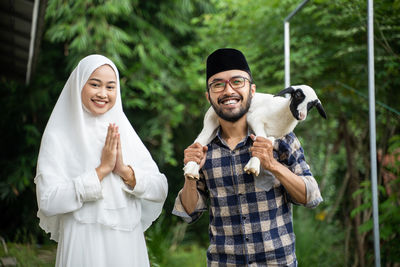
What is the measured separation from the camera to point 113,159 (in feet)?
7.45

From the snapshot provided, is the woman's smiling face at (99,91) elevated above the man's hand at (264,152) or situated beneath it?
elevated above

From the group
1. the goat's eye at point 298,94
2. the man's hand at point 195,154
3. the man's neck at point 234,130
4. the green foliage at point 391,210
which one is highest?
the goat's eye at point 298,94

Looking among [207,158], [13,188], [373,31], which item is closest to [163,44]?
[13,188]

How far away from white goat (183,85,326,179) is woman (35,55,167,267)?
40cm

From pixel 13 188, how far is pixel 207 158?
434 cm

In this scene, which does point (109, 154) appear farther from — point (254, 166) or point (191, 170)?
point (254, 166)

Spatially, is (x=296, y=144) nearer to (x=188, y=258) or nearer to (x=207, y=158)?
(x=207, y=158)

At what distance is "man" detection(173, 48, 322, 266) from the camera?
2.18 meters

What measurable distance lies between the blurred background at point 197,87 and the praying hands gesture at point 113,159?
5.94 ft

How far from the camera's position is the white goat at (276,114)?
2080mm

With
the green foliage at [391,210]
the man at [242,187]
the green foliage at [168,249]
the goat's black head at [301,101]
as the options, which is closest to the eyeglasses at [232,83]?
the man at [242,187]

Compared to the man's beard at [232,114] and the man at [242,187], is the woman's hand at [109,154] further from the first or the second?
the man's beard at [232,114]

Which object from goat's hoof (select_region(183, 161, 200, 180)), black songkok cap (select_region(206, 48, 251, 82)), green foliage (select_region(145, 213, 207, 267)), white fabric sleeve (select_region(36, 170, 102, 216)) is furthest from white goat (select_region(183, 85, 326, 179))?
green foliage (select_region(145, 213, 207, 267))

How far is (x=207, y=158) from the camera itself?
2.37 m
